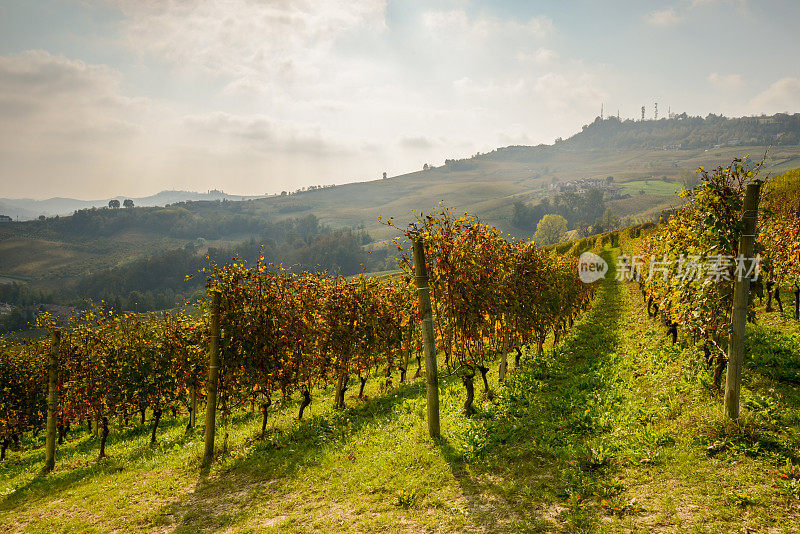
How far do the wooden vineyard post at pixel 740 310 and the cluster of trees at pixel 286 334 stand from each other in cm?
661

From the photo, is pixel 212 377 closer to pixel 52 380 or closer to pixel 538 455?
pixel 52 380

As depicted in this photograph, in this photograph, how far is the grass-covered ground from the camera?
766 centimetres

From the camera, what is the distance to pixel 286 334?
50.6ft

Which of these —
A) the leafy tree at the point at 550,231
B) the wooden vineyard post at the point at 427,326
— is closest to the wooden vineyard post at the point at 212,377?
the wooden vineyard post at the point at 427,326

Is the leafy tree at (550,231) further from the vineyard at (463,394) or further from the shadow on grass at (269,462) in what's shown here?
the shadow on grass at (269,462)

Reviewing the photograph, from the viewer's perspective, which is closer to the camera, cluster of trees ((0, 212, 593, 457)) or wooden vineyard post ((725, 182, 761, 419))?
wooden vineyard post ((725, 182, 761, 419))

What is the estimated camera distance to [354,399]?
21234 mm

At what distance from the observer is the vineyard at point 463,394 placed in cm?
837

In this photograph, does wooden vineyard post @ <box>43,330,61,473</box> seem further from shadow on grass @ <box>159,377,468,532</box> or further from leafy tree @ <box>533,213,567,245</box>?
leafy tree @ <box>533,213,567,245</box>

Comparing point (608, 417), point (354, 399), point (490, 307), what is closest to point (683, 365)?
point (608, 417)

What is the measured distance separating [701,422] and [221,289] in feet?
49.1

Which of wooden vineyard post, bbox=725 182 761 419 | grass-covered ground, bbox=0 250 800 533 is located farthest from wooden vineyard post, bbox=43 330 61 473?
wooden vineyard post, bbox=725 182 761 419

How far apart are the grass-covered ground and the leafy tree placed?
574ft

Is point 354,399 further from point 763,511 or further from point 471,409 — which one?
point 763,511
